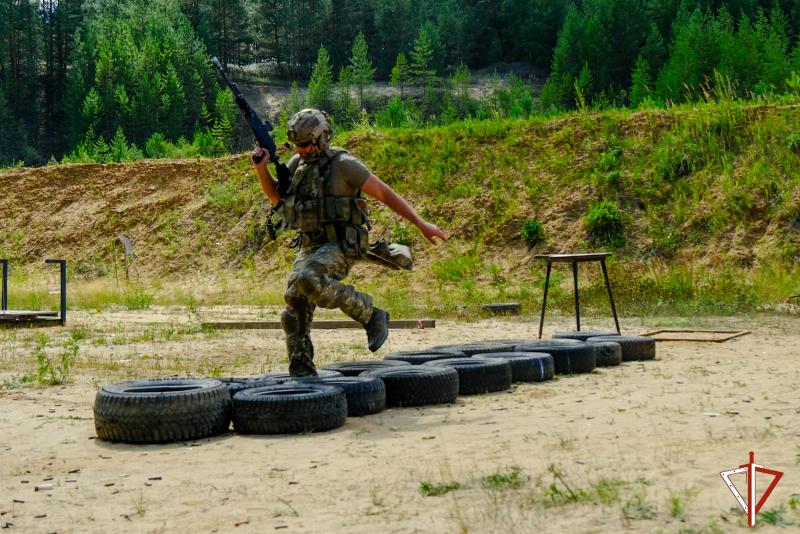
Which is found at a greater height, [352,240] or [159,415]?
[352,240]

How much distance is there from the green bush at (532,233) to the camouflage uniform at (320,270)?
54.0 ft

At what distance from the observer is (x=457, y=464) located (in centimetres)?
476

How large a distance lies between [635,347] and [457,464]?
578 cm

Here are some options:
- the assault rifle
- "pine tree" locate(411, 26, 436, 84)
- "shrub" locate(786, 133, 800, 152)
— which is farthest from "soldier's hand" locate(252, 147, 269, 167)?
"pine tree" locate(411, 26, 436, 84)

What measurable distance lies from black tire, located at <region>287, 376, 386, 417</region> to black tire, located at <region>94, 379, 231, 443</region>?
0.95 metres

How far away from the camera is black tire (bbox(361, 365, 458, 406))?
22.9ft

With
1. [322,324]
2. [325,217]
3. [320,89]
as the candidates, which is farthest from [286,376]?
[320,89]

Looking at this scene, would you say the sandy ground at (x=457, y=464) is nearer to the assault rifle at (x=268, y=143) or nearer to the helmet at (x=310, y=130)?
the assault rifle at (x=268, y=143)

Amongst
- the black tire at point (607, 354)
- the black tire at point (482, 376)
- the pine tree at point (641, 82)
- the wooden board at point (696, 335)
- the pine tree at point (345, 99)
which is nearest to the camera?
the black tire at point (482, 376)

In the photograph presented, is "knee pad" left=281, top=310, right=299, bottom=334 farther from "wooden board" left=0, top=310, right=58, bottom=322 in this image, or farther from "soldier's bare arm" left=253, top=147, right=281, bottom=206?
"wooden board" left=0, top=310, right=58, bottom=322

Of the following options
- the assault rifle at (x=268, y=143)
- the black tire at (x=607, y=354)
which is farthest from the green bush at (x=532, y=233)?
the assault rifle at (x=268, y=143)

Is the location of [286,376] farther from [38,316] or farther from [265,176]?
[38,316]

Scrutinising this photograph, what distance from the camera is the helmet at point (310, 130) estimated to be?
7027mm

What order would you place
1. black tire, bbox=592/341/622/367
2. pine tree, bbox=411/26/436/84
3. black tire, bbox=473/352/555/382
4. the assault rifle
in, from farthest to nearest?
pine tree, bbox=411/26/436/84
black tire, bbox=592/341/622/367
black tire, bbox=473/352/555/382
the assault rifle
